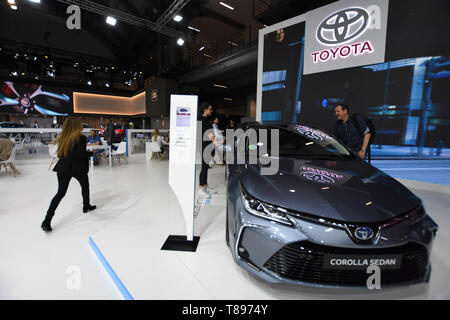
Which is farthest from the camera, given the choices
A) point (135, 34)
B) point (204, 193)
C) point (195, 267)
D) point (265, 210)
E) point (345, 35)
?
point (135, 34)

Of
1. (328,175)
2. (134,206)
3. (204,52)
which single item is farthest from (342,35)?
(204,52)

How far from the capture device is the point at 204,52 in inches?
431

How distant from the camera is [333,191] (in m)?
1.33

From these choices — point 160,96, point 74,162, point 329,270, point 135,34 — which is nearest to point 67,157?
point 74,162

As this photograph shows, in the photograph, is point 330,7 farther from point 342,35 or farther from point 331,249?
point 331,249

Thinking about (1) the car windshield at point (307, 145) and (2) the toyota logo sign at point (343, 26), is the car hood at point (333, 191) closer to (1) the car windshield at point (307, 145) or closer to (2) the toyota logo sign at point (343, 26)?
(1) the car windshield at point (307, 145)

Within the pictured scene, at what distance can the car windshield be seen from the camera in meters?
1.97

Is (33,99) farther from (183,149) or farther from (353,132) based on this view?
(353,132)

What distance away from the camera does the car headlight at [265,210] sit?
1.20m

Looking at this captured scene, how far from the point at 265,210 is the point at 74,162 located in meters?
2.20

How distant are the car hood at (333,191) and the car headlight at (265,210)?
3 cm

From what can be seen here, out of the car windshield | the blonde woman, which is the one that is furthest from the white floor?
the car windshield

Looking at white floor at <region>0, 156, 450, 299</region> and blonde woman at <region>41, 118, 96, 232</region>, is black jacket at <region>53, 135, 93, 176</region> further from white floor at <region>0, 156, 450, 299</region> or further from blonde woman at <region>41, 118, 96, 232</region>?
white floor at <region>0, 156, 450, 299</region>

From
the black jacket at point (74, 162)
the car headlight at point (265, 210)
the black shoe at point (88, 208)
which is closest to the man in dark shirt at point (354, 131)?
the car headlight at point (265, 210)
